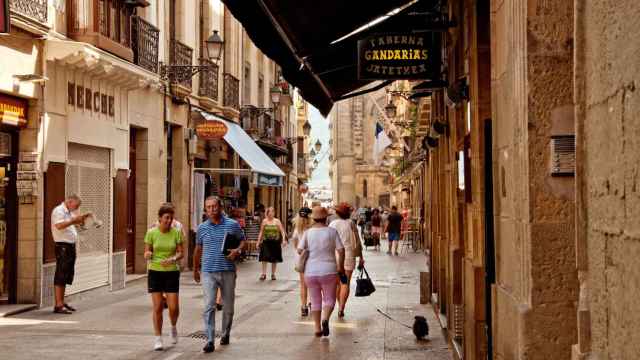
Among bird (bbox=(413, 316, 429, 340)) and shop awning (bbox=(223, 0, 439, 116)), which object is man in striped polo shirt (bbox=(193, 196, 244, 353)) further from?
bird (bbox=(413, 316, 429, 340))

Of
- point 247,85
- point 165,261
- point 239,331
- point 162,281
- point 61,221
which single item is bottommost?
point 239,331

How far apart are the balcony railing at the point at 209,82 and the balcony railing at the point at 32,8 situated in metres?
11.0

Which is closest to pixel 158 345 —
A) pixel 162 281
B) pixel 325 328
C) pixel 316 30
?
pixel 162 281

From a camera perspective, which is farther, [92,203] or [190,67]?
[190,67]

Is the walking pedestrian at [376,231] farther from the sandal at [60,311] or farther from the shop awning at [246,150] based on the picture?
the sandal at [60,311]

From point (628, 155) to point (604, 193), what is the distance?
14.0 inches

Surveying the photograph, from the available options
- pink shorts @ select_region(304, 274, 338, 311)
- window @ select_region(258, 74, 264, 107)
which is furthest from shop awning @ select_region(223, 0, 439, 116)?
window @ select_region(258, 74, 264, 107)

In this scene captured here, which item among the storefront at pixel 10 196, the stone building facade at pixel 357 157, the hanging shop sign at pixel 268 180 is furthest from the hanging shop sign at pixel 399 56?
the stone building facade at pixel 357 157

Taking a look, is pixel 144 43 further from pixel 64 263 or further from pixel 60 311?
pixel 60 311

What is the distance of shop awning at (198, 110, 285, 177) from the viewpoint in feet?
92.7

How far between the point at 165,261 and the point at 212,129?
13.9 m

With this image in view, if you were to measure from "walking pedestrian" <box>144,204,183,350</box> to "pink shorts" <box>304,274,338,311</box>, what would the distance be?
1.74 m

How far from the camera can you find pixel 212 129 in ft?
81.4

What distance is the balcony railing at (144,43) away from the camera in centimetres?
2041
